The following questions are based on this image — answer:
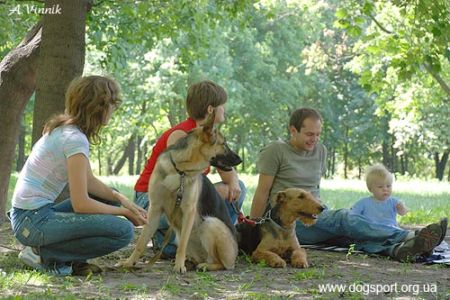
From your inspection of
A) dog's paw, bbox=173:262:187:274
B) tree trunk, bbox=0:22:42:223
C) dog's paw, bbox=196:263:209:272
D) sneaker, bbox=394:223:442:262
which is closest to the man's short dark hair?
sneaker, bbox=394:223:442:262


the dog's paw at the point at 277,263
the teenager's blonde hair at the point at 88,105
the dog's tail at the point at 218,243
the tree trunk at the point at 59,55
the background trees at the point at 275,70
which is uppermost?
the background trees at the point at 275,70

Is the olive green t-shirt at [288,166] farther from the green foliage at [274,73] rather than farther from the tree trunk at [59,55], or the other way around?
the green foliage at [274,73]

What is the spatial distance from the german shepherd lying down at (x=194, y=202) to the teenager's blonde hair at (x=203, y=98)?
0.63 m

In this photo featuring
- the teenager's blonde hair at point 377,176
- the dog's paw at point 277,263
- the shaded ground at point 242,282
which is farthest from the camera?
the teenager's blonde hair at point 377,176

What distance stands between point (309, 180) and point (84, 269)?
298 cm

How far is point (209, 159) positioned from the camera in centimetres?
627

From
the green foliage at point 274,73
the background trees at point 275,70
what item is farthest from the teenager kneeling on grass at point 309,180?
the green foliage at point 274,73

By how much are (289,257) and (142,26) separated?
7.95 m

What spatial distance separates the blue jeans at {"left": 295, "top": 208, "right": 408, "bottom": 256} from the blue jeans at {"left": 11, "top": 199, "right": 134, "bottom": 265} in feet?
9.48

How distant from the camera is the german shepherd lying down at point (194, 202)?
623cm

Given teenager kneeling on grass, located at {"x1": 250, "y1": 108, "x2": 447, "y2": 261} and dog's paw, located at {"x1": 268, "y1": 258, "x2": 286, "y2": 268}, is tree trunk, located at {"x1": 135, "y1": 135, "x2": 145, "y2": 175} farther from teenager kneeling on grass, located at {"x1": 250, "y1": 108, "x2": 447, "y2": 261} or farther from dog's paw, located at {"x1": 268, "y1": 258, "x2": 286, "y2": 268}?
dog's paw, located at {"x1": 268, "y1": 258, "x2": 286, "y2": 268}

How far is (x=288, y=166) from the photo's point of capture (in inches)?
Answer: 305

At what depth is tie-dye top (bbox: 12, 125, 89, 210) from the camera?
18.0ft

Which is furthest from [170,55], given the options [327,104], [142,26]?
[142,26]
